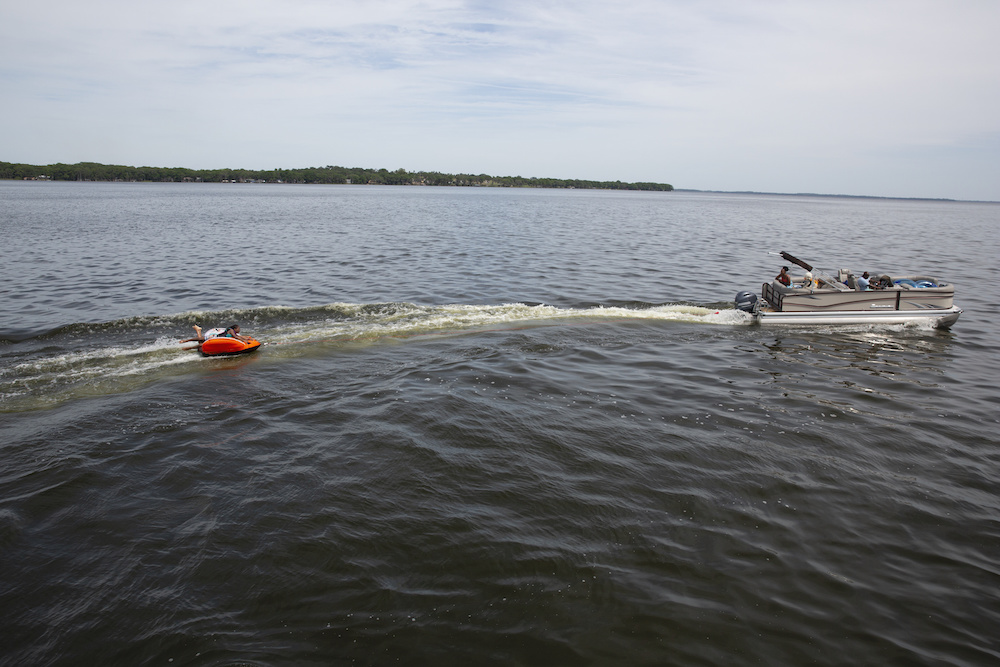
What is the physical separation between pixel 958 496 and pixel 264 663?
9.27 metres

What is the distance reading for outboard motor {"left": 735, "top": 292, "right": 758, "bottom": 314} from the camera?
1677 centimetres

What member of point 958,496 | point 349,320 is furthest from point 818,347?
point 349,320

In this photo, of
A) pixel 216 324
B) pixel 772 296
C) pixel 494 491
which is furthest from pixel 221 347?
pixel 772 296

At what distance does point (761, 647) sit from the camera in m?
5.06

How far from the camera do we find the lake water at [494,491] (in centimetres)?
520

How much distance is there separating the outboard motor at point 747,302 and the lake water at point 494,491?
0.60 meters

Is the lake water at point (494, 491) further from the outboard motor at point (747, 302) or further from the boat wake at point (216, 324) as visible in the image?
the outboard motor at point (747, 302)

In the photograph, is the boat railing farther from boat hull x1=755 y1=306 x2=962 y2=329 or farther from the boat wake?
the boat wake

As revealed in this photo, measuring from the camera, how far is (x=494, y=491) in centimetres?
735

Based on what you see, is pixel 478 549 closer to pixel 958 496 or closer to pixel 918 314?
pixel 958 496

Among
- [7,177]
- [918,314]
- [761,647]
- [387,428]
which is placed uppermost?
→ [7,177]

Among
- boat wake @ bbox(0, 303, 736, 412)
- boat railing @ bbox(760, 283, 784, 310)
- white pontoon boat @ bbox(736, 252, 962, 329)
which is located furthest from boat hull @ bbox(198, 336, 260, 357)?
boat railing @ bbox(760, 283, 784, 310)

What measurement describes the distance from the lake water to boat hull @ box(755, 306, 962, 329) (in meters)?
0.41

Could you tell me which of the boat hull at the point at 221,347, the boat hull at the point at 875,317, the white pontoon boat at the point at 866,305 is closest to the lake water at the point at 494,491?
the boat hull at the point at 221,347
